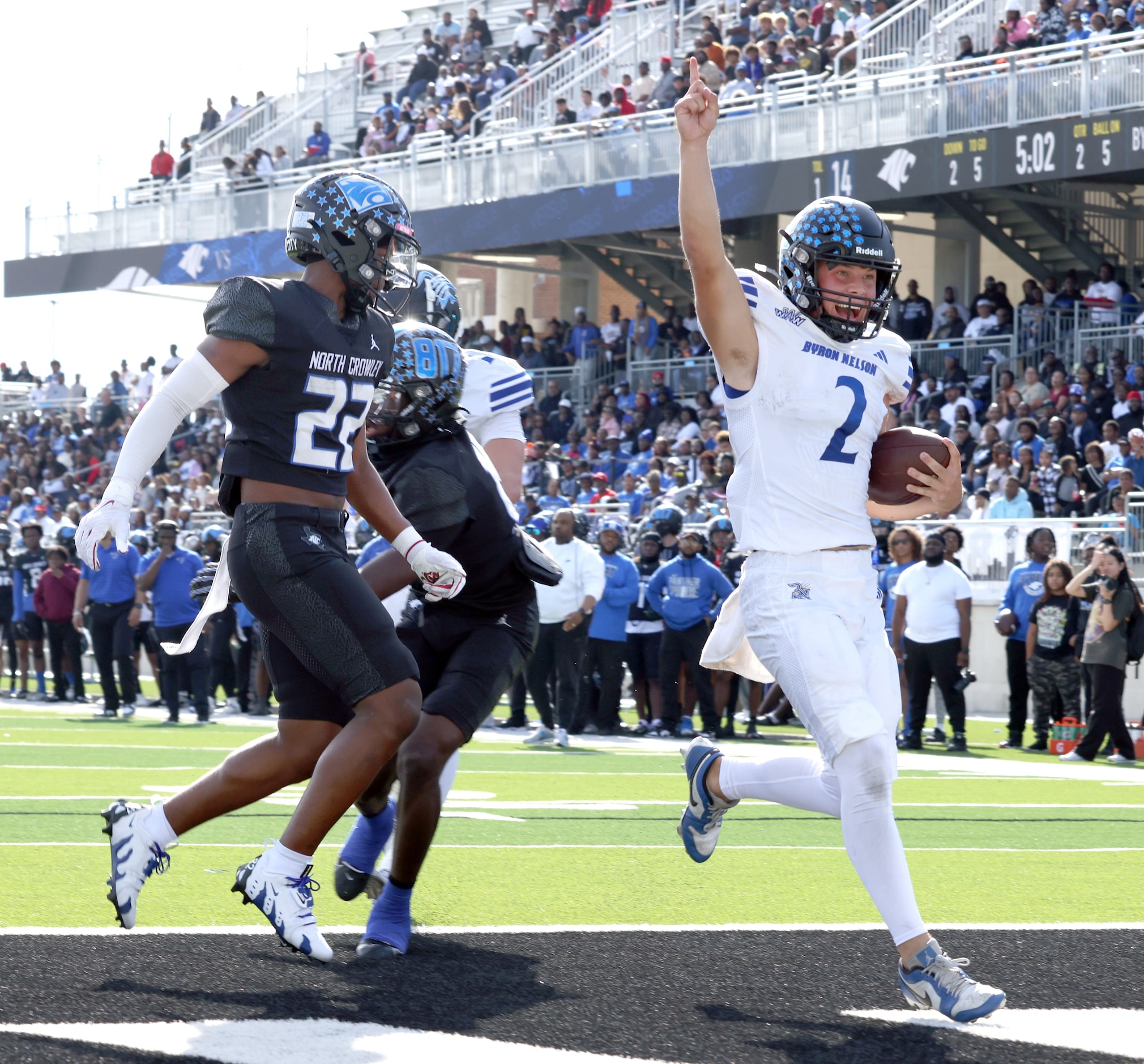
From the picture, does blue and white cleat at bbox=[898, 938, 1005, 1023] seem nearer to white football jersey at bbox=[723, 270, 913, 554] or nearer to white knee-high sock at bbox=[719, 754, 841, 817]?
white knee-high sock at bbox=[719, 754, 841, 817]

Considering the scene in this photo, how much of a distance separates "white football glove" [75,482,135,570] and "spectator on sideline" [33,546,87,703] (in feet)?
41.4

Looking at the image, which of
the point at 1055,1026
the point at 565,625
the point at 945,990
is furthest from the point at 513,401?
the point at 565,625

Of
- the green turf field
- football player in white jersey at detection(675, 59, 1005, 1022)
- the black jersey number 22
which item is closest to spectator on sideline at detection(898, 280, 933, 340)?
the green turf field

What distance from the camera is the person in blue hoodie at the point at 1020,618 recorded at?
13.5m

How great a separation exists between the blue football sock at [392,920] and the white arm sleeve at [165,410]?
4.02 feet

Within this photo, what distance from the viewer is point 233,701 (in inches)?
627

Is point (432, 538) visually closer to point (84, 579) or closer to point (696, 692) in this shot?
point (696, 692)

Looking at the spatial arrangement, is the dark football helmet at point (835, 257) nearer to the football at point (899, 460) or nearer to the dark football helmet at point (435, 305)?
the football at point (899, 460)

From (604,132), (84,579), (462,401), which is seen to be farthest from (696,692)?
(604,132)

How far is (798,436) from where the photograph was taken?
13.9 ft

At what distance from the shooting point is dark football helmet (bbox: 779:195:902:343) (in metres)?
4.32

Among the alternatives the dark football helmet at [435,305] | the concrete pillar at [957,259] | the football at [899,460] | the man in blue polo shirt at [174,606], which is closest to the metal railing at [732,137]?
the concrete pillar at [957,259]

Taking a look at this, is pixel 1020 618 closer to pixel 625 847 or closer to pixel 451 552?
pixel 625 847

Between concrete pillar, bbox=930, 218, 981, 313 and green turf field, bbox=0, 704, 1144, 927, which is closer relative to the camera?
green turf field, bbox=0, 704, 1144, 927
